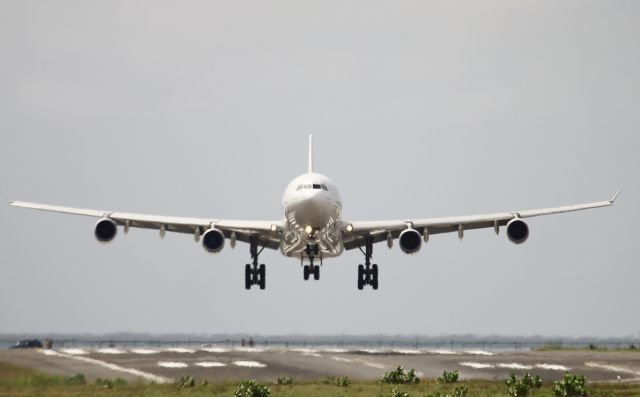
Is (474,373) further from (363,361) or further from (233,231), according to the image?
(233,231)

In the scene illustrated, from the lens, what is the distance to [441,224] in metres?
69.1

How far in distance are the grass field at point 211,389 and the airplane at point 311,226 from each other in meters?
12.7

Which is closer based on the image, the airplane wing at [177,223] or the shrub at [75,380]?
the shrub at [75,380]

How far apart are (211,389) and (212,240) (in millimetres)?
17616

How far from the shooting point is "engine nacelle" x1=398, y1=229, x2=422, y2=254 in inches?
2657

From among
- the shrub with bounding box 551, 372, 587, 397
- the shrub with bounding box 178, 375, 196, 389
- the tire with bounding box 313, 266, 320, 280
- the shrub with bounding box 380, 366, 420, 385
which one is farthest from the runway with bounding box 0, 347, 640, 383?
the shrub with bounding box 551, 372, 587, 397

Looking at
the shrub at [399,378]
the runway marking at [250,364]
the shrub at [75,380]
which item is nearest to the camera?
the shrub at [75,380]

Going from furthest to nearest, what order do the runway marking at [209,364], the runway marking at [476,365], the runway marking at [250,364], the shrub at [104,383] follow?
the runway marking at [476,365]
the runway marking at [250,364]
the runway marking at [209,364]
the shrub at [104,383]

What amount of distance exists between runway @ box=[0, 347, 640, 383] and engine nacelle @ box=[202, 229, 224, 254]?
734 centimetres

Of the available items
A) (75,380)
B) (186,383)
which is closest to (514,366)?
(186,383)

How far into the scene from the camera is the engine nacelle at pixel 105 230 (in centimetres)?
6581

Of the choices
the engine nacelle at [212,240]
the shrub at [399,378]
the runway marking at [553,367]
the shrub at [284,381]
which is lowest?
the shrub at [284,381]

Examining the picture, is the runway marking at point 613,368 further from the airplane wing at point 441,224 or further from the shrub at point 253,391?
the shrub at point 253,391

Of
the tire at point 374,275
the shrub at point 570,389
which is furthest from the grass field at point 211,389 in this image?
the tire at point 374,275
